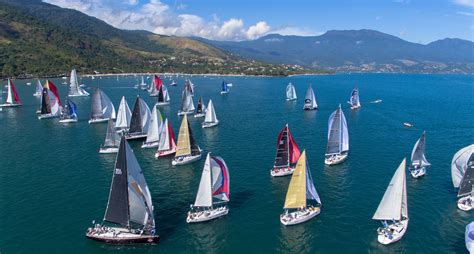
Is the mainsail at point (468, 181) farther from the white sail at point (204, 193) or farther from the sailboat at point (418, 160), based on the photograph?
the white sail at point (204, 193)

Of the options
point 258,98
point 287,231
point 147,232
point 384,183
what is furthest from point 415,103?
point 147,232

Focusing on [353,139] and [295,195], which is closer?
[295,195]

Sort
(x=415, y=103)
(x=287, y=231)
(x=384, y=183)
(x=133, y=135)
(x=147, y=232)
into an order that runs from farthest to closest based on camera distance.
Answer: (x=415, y=103) < (x=133, y=135) < (x=384, y=183) < (x=287, y=231) < (x=147, y=232)

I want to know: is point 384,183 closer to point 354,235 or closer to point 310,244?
point 354,235

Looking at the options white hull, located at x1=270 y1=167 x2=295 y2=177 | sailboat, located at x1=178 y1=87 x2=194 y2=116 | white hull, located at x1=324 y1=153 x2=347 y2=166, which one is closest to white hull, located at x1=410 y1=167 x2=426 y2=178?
white hull, located at x1=324 y1=153 x2=347 y2=166

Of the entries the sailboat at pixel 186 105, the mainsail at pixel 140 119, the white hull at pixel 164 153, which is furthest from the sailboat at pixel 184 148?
the sailboat at pixel 186 105

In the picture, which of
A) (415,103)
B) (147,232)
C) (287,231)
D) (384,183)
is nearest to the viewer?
(147,232)
